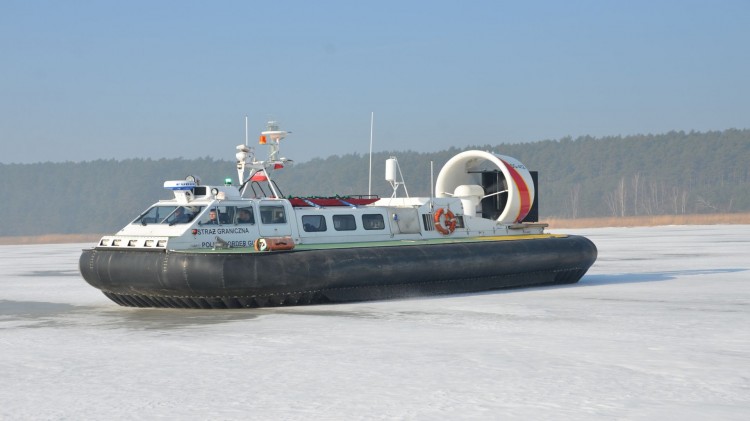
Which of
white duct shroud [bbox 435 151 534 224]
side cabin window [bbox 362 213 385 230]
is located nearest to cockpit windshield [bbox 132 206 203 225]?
side cabin window [bbox 362 213 385 230]

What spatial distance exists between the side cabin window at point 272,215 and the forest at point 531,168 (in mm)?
88383

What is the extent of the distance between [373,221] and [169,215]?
2875 mm

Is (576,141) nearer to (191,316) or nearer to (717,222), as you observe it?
(717,222)

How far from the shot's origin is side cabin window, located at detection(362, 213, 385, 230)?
45.6 feet

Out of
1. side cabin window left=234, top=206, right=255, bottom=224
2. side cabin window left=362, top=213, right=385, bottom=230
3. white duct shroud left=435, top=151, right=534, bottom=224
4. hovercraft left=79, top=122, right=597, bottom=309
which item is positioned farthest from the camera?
white duct shroud left=435, top=151, right=534, bottom=224

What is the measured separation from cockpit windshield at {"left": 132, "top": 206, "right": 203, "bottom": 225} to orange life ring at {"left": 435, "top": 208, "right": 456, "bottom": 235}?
366 cm

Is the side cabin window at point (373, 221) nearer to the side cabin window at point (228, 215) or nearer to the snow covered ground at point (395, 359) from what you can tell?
the snow covered ground at point (395, 359)

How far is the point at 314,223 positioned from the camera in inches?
526

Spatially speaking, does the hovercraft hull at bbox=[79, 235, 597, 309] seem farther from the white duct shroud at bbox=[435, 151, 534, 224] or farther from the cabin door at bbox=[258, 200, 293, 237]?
the white duct shroud at bbox=[435, 151, 534, 224]

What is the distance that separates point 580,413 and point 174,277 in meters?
6.39

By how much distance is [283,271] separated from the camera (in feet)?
38.7

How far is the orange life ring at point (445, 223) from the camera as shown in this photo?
574 inches

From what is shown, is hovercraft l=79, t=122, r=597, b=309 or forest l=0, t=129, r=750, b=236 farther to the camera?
forest l=0, t=129, r=750, b=236

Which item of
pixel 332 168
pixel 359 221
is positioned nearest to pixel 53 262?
pixel 359 221
